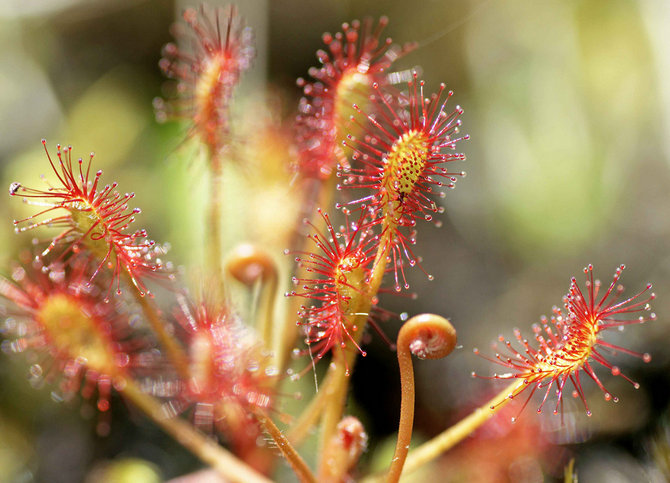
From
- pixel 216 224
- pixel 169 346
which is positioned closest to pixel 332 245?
pixel 216 224

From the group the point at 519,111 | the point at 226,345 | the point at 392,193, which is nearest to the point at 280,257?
the point at 226,345

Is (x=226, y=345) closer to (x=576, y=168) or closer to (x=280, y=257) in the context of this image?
(x=280, y=257)

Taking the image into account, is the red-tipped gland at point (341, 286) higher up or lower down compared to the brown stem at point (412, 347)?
higher up

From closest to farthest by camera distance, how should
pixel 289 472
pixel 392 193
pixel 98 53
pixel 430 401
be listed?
pixel 392 193 → pixel 289 472 → pixel 430 401 → pixel 98 53

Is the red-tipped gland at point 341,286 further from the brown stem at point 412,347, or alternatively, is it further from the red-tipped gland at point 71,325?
the red-tipped gland at point 71,325

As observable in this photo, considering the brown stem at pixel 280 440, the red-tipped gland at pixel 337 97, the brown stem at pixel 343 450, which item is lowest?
the brown stem at pixel 343 450

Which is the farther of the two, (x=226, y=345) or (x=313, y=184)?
(x=313, y=184)

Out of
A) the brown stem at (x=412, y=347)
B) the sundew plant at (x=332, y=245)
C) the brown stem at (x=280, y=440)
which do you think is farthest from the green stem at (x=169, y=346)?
the brown stem at (x=412, y=347)

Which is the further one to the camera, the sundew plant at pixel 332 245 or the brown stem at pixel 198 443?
the brown stem at pixel 198 443
